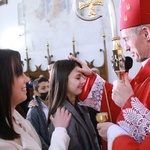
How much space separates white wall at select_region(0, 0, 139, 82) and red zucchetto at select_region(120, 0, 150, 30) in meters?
4.73

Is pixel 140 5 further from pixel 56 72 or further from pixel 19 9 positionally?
pixel 19 9

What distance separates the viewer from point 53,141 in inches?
57.6

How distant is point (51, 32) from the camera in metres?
7.87

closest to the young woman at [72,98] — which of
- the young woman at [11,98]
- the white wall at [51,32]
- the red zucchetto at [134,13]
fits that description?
the young woman at [11,98]

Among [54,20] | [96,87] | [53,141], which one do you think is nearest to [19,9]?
[54,20]

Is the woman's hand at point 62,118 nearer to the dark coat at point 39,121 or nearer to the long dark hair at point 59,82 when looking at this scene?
the long dark hair at point 59,82

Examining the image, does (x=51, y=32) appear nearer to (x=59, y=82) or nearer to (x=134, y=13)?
(x=59, y=82)

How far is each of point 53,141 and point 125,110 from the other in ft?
1.47

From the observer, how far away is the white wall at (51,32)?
6855mm

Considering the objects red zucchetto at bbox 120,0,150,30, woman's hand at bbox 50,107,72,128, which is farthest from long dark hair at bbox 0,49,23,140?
red zucchetto at bbox 120,0,150,30

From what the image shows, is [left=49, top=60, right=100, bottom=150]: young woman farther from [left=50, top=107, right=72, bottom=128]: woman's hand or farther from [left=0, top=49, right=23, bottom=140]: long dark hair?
[left=0, top=49, right=23, bottom=140]: long dark hair

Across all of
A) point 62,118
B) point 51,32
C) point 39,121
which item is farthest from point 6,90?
point 51,32

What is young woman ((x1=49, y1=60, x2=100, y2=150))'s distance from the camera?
1867 mm

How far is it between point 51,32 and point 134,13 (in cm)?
652
